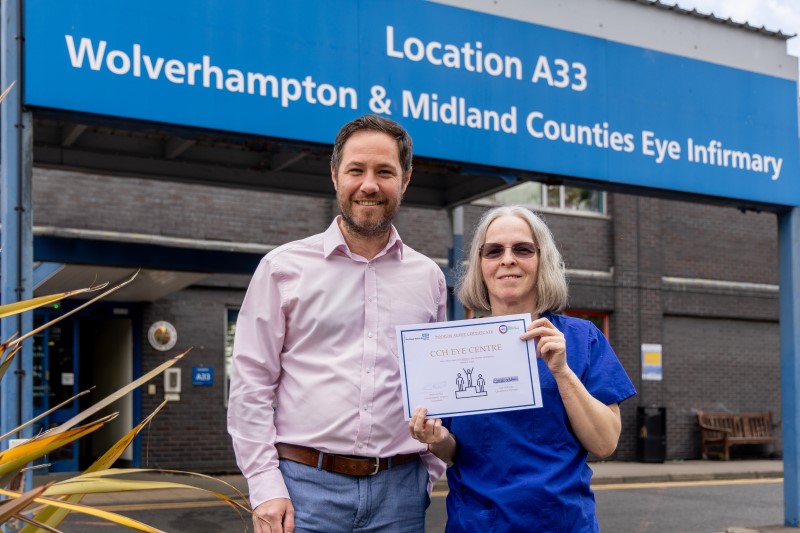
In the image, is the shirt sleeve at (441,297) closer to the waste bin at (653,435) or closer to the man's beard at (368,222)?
the man's beard at (368,222)

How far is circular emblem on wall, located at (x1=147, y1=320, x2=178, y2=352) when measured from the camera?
14.1m

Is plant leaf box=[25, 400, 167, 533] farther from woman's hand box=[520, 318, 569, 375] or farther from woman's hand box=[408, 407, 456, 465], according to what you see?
woman's hand box=[520, 318, 569, 375]

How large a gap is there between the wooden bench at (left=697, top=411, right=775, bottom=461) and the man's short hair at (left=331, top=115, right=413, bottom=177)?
17.1 m

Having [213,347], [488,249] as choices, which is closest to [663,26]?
[488,249]

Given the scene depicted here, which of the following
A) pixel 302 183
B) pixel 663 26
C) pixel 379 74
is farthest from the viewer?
pixel 302 183

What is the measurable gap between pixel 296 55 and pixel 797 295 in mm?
5498

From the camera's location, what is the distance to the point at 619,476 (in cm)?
1466

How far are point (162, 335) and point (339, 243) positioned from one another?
11736 mm

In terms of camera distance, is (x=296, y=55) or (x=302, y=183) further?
(x=302, y=183)

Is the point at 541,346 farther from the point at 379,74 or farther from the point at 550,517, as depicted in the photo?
the point at 379,74

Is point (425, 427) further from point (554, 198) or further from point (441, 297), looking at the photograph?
point (554, 198)

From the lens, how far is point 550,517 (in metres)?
2.62

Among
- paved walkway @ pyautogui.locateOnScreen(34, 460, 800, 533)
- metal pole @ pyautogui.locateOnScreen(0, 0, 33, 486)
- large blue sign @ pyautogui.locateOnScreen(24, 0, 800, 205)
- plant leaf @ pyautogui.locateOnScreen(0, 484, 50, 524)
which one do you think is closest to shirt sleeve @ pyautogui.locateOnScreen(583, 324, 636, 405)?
plant leaf @ pyautogui.locateOnScreen(0, 484, 50, 524)

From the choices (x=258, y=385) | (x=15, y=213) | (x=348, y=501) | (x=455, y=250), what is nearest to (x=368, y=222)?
(x=258, y=385)
